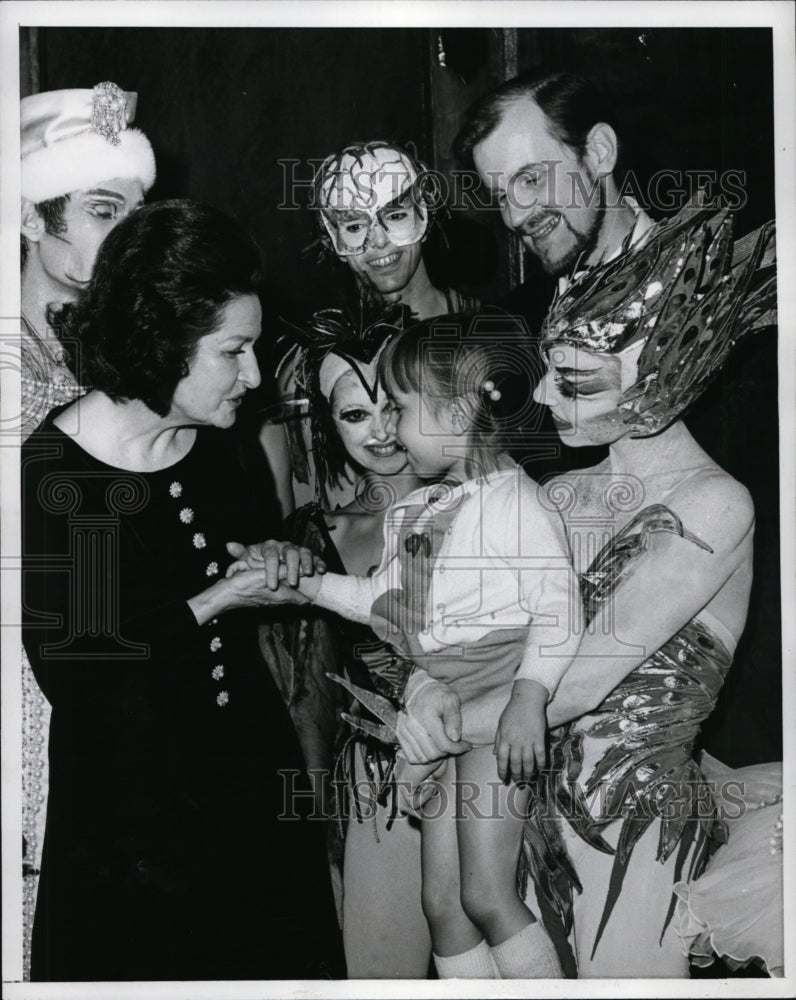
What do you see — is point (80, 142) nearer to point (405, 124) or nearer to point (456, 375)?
point (405, 124)

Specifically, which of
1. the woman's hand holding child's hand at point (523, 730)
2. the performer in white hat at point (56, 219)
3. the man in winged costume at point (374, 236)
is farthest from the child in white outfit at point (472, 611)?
the performer in white hat at point (56, 219)

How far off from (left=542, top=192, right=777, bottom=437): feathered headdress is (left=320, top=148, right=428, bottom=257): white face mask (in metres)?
0.39

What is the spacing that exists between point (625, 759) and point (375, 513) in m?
0.75

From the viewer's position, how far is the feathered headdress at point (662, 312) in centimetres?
217

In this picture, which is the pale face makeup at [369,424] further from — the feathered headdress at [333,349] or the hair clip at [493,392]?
the hair clip at [493,392]

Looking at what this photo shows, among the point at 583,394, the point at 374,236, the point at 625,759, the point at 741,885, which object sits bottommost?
the point at 741,885

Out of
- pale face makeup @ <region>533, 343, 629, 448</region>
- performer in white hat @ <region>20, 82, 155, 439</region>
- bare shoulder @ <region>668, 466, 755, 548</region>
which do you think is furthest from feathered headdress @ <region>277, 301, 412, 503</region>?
bare shoulder @ <region>668, 466, 755, 548</region>

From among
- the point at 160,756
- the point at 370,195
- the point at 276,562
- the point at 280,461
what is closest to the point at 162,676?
the point at 160,756

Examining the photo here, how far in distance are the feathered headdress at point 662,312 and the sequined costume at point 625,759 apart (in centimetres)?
25

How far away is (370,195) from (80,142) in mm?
634

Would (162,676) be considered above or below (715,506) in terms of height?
below

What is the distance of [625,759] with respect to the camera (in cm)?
216

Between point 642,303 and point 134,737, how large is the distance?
1420mm

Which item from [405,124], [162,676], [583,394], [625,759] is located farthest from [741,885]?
[405,124]
